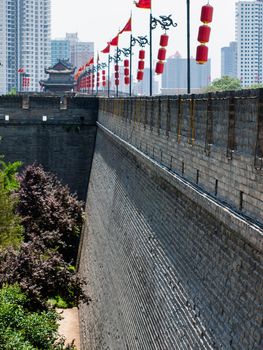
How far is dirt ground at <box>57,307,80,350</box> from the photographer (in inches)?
790

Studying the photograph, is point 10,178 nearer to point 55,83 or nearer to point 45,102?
point 45,102

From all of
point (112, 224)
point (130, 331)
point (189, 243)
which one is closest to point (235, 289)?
point (189, 243)

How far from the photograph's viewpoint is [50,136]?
2931 centimetres

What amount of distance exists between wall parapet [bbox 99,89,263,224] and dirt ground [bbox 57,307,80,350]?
8049mm

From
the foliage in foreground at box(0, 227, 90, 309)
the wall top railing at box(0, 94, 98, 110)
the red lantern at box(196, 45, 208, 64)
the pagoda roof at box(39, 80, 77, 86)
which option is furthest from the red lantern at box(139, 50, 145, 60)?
the pagoda roof at box(39, 80, 77, 86)

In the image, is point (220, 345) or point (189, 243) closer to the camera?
point (220, 345)

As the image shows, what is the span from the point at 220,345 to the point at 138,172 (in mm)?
7583

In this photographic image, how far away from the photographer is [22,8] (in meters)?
153

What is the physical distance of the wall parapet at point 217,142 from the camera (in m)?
6.99

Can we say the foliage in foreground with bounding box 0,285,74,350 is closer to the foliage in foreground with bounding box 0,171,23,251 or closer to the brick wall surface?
the brick wall surface

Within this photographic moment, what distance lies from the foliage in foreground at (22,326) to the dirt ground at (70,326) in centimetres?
557

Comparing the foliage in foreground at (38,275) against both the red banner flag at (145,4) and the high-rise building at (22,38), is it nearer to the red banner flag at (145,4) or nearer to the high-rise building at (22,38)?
the red banner flag at (145,4)

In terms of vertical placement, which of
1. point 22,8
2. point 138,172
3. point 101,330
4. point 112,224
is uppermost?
point 22,8

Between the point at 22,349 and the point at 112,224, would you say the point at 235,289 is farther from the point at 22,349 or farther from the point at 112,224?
the point at 112,224
